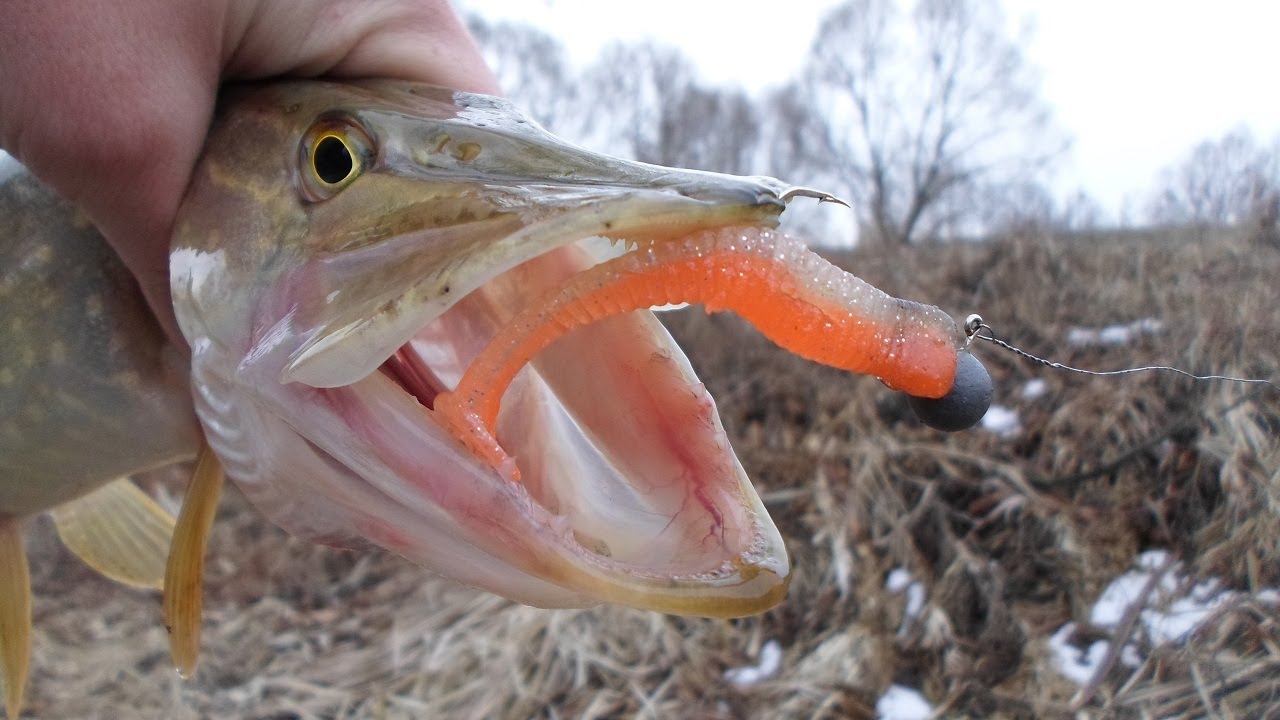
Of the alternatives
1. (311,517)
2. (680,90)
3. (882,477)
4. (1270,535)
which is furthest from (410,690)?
(680,90)

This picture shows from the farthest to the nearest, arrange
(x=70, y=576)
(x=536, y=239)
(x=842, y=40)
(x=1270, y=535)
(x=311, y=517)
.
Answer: (x=842, y=40) → (x=70, y=576) → (x=1270, y=535) → (x=311, y=517) → (x=536, y=239)

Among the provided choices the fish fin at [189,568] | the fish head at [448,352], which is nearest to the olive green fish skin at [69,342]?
the fish fin at [189,568]

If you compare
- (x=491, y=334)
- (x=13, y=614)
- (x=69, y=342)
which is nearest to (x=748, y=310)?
(x=491, y=334)

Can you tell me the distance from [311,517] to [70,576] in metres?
5.29

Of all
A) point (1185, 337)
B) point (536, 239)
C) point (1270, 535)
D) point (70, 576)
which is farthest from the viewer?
point (70, 576)

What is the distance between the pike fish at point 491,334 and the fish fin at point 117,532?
3.90 feet

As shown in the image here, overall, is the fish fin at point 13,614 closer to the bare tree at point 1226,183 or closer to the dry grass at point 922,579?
the dry grass at point 922,579

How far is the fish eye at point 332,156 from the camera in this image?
3.66ft

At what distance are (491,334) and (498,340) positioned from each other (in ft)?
0.98

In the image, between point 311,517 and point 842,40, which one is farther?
point 842,40

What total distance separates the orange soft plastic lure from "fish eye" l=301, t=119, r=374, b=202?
14.6 inches

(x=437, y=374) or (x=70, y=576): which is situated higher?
(x=437, y=374)

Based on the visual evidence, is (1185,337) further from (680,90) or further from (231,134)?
(680,90)

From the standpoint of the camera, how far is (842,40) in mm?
24547
